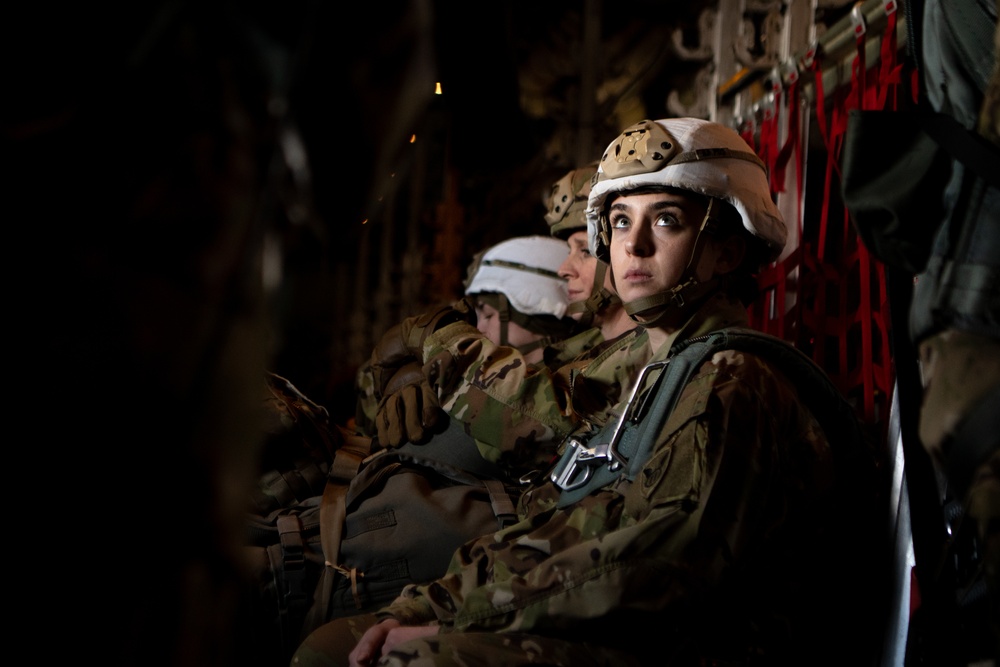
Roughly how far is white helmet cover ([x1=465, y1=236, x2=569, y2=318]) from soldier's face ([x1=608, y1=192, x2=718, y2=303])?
114 centimetres

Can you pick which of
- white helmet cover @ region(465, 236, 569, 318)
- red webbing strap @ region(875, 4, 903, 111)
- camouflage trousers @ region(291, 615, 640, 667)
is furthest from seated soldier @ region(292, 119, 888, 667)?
white helmet cover @ region(465, 236, 569, 318)

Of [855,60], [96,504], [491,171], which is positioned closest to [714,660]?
[96,504]

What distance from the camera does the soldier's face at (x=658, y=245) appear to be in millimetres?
2570

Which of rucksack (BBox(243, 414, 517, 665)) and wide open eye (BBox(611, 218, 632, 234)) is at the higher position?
wide open eye (BBox(611, 218, 632, 234))

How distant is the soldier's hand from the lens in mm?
3234

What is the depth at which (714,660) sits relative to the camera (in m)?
2.03

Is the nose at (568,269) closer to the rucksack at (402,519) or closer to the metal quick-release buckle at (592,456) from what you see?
the rucksack at (402,519)

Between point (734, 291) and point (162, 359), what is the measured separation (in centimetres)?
203

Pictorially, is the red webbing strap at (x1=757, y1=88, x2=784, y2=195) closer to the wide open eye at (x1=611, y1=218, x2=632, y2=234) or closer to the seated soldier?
the seated soldier

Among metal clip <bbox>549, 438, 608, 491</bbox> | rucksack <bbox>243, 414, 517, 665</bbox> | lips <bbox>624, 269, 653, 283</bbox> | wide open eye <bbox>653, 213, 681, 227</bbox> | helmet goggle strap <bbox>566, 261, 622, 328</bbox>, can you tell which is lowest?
rucksack <bbox>243, 414, 517, 665</bbox>

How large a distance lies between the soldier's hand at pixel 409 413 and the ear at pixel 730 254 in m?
1.15

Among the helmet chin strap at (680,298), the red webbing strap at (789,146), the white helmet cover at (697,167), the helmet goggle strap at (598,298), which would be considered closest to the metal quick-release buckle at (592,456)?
the helmet chin strap at (680,298)

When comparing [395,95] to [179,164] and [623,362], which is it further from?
[623,362]

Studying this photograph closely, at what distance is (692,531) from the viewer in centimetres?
196
